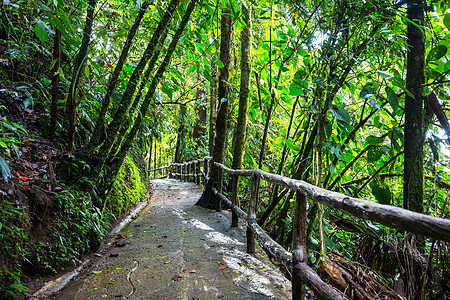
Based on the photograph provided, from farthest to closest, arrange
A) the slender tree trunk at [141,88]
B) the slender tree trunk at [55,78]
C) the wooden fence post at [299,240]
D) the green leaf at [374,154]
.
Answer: the slender tree trunk at [141,88] → the slender tree trunk at [55,78] → the green leaf at [374,154] → the wooden fence post at [299,240]

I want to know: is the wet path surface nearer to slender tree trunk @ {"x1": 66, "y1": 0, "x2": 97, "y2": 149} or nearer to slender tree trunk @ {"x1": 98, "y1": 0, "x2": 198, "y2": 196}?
slender tree trunk @ {"x1": 98, "y1": 0, "x2": 198, "y2": 196}

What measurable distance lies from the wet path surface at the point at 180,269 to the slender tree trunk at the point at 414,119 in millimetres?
1448

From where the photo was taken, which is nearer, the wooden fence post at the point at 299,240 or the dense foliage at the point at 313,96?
the wooden fence post at the point at 299,240

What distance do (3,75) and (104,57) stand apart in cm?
143

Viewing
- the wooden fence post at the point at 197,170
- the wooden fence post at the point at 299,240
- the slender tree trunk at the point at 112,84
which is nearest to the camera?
the wooden fence post at the point at 299,240

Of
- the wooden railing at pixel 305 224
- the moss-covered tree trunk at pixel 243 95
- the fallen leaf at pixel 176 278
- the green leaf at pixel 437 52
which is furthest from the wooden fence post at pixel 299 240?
the moss-covered tree trunk at pixel 243 95

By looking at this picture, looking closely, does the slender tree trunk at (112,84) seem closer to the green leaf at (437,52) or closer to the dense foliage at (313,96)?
the dense foliage at (313,96)

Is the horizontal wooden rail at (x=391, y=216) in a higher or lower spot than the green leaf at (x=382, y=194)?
higher

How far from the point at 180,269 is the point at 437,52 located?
315 cm

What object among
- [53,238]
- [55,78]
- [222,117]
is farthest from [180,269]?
[222,117]

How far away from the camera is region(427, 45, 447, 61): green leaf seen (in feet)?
8.04

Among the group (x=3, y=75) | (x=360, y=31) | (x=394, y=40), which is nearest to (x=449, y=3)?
(x=394, y=40)

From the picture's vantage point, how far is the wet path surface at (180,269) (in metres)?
2.34

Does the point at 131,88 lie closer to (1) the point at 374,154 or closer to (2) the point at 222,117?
(2) the point at 222,117
